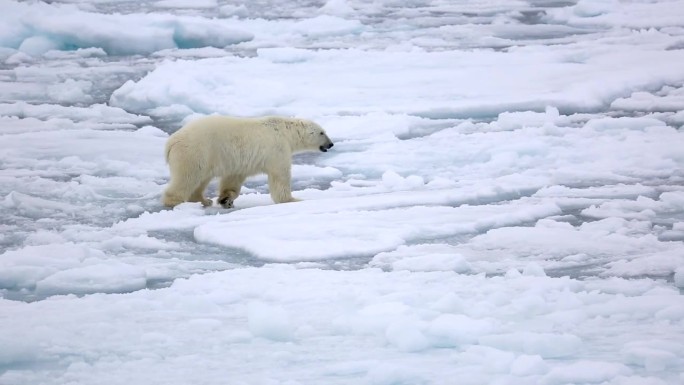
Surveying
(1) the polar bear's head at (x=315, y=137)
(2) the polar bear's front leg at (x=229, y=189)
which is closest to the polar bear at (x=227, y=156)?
(2) the polar bear's front leg at (x=229, y=189)

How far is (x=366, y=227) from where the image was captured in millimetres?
5020

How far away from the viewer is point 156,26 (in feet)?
44.9

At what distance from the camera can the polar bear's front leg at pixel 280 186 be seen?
18.9ft

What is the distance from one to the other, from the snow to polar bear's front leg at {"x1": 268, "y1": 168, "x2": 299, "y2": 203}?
139 millimetres

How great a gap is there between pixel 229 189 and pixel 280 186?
1.01 ft

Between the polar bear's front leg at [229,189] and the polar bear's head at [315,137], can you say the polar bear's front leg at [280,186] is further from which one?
the polar bear's head at [315,137]

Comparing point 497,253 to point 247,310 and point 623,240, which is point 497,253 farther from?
point 247,310

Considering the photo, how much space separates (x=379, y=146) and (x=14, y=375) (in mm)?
4883

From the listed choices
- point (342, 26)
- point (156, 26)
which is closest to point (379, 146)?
point (156, 26)

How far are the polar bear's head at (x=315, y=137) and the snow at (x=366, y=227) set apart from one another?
0.96 ft

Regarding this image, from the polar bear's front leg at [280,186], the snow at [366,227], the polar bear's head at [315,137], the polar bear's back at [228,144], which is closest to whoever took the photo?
the snow at [366,227]

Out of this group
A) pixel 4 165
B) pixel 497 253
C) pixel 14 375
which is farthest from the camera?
pixel 4 165

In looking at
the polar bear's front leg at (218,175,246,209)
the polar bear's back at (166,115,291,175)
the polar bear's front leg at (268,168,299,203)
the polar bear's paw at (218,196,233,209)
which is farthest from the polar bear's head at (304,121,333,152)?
the polar bear's paw at (218,196,233,209)

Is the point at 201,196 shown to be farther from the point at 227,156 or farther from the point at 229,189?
the point at 227,156
